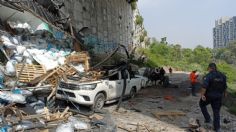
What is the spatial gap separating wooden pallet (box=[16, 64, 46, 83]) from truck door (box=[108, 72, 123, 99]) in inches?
110

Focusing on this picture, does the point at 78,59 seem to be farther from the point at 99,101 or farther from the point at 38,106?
the point at 38,106

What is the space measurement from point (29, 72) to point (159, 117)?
5409mm

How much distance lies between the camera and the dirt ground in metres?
11.5

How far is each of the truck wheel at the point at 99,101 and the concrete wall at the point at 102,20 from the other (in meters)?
12.2

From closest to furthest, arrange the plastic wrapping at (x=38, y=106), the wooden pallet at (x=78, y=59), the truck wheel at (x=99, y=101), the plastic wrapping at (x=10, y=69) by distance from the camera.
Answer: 1. the plastic wrapping at (x=38, y=106)
2. the truck wheel at (x=99, y=101)
3. the plastic wrapping at (x=10, y=69)
4. the wooden pallet at (x=78, y=59)

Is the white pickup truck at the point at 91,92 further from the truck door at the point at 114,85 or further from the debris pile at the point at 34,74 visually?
the debris pile at the point at 34,74

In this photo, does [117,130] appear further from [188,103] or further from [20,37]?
[20,37]

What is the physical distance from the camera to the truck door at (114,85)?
563 inches

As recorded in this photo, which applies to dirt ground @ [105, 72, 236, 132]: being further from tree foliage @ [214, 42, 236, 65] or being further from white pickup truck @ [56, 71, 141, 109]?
tree foliage @ [214, 42, 236, 65]

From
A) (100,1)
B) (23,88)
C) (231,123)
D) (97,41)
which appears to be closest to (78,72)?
(23,88)

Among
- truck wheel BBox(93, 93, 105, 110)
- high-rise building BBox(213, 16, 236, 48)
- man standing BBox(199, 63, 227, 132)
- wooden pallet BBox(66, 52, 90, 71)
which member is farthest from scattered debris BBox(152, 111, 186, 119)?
high-rise building BBox(213, 16, 236, 48)

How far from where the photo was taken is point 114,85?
47.8ft

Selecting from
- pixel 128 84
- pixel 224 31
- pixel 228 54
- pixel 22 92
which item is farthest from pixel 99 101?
pixel 224 31

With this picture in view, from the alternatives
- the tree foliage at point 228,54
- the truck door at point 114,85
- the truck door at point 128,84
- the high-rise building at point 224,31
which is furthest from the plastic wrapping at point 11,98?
the high-rise building at point 224,31
